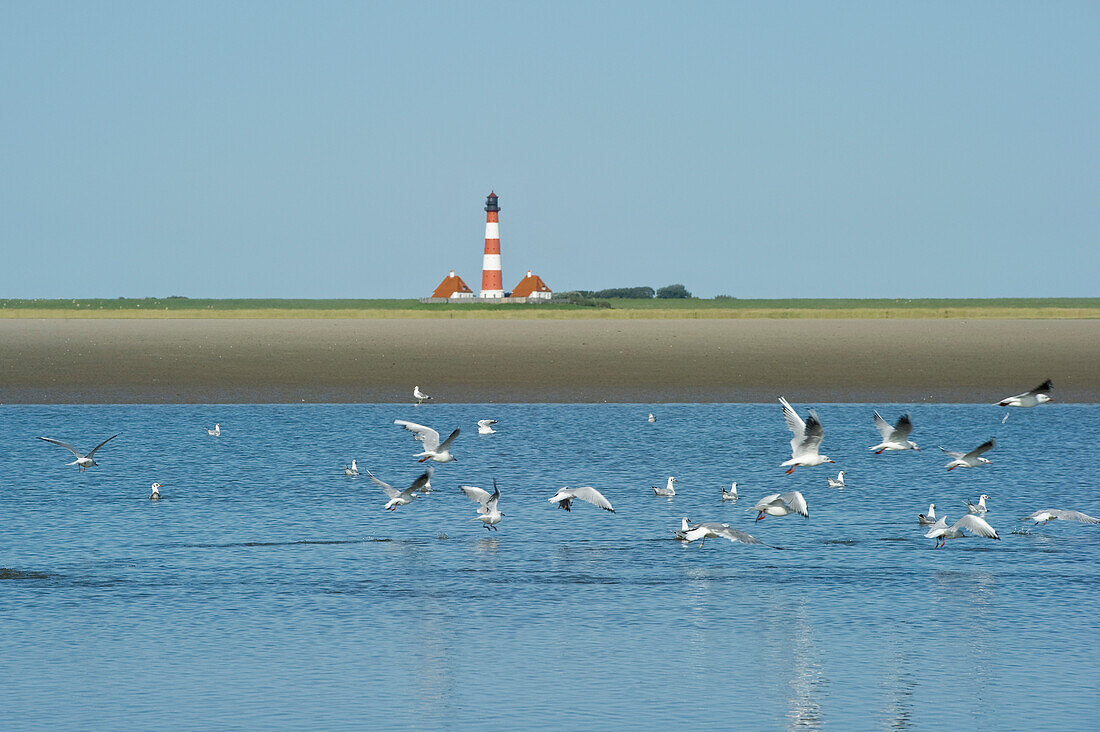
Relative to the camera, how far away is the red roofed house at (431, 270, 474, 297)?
98.6 meters

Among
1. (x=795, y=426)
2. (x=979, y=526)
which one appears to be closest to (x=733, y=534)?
(x=795, y=426)

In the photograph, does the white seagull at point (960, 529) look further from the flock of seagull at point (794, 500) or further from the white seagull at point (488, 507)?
the white seagull at point (488, 507)

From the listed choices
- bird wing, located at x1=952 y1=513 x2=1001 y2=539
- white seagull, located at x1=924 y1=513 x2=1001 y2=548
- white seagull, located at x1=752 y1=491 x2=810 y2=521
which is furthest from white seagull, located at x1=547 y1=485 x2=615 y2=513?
bird wing, located at x1=952 y1=513 x2=1001 y2=539

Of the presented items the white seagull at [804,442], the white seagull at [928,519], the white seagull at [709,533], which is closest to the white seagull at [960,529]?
the white seagull at [928,519]

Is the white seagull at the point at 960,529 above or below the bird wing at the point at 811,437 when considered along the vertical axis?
below

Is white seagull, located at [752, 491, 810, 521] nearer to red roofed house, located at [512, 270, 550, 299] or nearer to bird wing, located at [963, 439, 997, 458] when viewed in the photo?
bird wing, located at [963, 439, 997, 458]

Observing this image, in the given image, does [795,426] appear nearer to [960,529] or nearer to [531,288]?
[960,529]

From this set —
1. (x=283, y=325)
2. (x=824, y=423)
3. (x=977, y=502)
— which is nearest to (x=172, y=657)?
(x=977, y=502)

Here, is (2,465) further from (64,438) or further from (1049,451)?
(1049,451)

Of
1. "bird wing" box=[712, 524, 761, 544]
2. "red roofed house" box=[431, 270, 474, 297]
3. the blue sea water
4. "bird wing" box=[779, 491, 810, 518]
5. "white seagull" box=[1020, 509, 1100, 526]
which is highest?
"red roofed house" box=[431, 270, 474, 297]

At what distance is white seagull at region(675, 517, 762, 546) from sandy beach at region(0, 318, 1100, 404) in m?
18.3

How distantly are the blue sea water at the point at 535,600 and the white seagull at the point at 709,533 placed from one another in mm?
240

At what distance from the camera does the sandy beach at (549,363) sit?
121ft

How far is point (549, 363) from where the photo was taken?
4244cm
